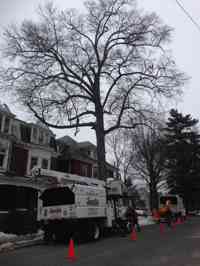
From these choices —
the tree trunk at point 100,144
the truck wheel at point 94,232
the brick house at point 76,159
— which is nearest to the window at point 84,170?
the brick house at point 76,159

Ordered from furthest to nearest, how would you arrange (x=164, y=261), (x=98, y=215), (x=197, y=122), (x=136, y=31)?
(x=197, y=122), (x=136, y=31), (x=98, y=215), (x=164, y=261)

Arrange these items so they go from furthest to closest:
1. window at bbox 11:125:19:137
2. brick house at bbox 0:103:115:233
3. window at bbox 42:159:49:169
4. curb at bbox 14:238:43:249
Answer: window at bbox 42:159:49:169
window at bbox 11:125:19:137
brick house at bbox 0:103:115:233
curb at bbox 14:238:43:249

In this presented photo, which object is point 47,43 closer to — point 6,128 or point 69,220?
point 6,128

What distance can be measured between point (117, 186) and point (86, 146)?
969 inches

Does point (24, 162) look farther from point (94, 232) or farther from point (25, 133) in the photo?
point (94, 232)

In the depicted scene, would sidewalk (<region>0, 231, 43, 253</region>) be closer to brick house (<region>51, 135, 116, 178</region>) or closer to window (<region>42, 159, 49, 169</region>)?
window (<region>42, 159, 49, 169</region>)

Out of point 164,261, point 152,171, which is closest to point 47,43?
point 164,261

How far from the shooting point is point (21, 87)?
25.7 meters

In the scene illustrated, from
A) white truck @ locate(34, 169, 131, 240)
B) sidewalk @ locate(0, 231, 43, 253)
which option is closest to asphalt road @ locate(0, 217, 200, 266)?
sidewalk @ locate(0, 231, 43, 253)

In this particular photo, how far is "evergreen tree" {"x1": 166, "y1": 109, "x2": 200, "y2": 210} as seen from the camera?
49.3 meters

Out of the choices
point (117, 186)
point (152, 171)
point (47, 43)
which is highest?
point (47, 43)

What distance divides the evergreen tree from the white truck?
108 feet

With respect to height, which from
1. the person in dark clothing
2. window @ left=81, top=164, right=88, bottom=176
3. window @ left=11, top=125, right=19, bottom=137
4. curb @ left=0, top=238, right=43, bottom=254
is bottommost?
curb @ left=0, top=238, right=43, bottom=254

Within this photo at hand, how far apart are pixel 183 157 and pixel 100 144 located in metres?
27.6
